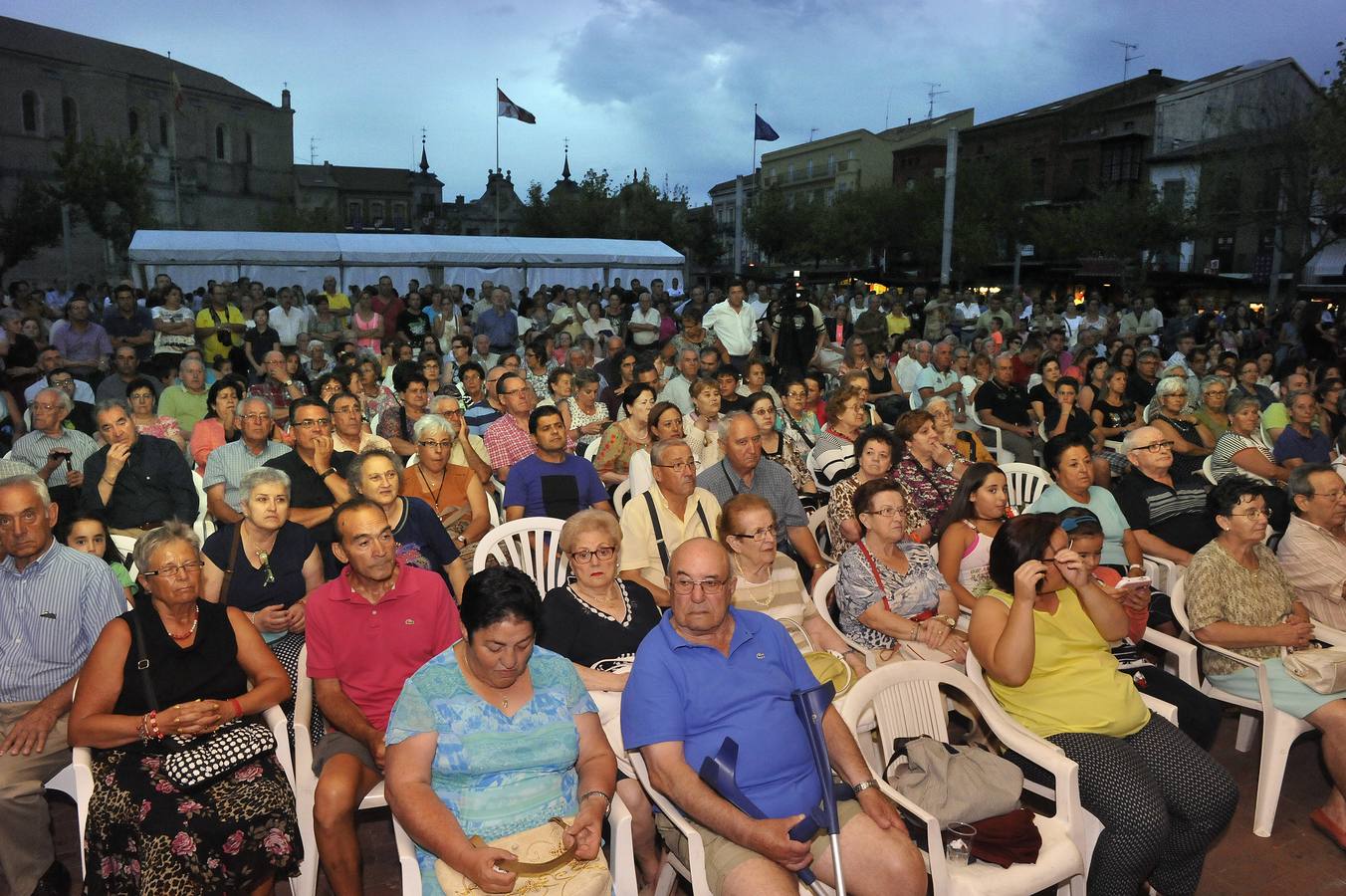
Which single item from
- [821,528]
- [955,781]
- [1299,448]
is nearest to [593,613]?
[955,781]

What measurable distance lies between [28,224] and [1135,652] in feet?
119

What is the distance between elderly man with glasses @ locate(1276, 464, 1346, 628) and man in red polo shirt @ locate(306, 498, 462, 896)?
11.9ft

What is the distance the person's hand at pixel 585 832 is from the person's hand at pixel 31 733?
186 cm

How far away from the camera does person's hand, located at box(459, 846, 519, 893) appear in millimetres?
2410

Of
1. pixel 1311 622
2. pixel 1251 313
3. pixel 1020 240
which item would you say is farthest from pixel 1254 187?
pixel 1311 622

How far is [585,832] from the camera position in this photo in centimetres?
259

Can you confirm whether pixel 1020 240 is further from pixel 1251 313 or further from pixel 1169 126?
pixel 1251 313

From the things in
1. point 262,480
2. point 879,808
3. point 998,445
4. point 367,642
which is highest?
point 262,480

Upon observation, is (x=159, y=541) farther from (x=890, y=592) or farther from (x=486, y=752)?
(x=890, y=592)

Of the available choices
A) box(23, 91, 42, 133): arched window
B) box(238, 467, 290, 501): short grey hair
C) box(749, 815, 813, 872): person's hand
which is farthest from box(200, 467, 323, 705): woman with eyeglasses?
box(23, 91, 42, 133): arched window

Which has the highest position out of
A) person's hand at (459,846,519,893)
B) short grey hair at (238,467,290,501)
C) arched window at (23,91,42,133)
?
arched window at (23,91,42,133)

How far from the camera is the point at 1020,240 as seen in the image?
116ft

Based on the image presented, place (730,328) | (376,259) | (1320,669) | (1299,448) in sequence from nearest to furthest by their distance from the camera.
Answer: (1320,669) < (1299,448) < (730,328) < (376,259)

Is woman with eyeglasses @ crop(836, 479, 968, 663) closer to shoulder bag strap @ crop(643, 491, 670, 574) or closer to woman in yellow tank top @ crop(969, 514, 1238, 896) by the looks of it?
woman in yellow tank top @ crop(969, 514, 1238, 896)
